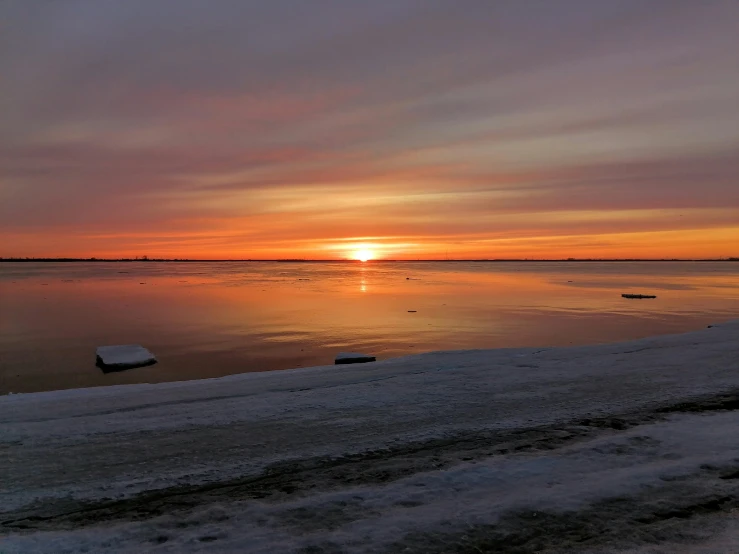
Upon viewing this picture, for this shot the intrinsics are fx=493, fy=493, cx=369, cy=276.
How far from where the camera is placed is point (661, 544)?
295 centimetres

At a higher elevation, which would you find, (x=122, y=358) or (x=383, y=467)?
(x=383, y=467)

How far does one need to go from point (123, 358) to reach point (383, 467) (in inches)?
507

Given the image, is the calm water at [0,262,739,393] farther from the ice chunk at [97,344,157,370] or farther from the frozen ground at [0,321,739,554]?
the frozen ground at [0,321,739,554]

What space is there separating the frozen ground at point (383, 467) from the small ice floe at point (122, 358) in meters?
7.49

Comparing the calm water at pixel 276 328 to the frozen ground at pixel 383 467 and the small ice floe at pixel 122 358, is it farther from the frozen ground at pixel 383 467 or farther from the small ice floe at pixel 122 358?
the frozen ground at pixel 383 467

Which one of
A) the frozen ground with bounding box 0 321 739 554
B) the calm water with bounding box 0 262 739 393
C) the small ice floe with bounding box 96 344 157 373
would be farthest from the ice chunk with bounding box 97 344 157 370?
the frozen ground with bounding box 0 321 739 554

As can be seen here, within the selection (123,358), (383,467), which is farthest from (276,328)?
(383,467)

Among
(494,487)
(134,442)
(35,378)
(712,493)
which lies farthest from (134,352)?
(712,493)

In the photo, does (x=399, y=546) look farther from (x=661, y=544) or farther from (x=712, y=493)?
(x=712, y=493)

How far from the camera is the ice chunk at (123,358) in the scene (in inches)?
559

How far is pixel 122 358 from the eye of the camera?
14602 millimetres

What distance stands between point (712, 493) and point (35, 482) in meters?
5.16

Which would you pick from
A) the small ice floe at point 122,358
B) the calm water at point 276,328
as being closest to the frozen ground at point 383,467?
the small ice floe at point 122,358

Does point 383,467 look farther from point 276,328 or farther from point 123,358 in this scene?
point 276,328
